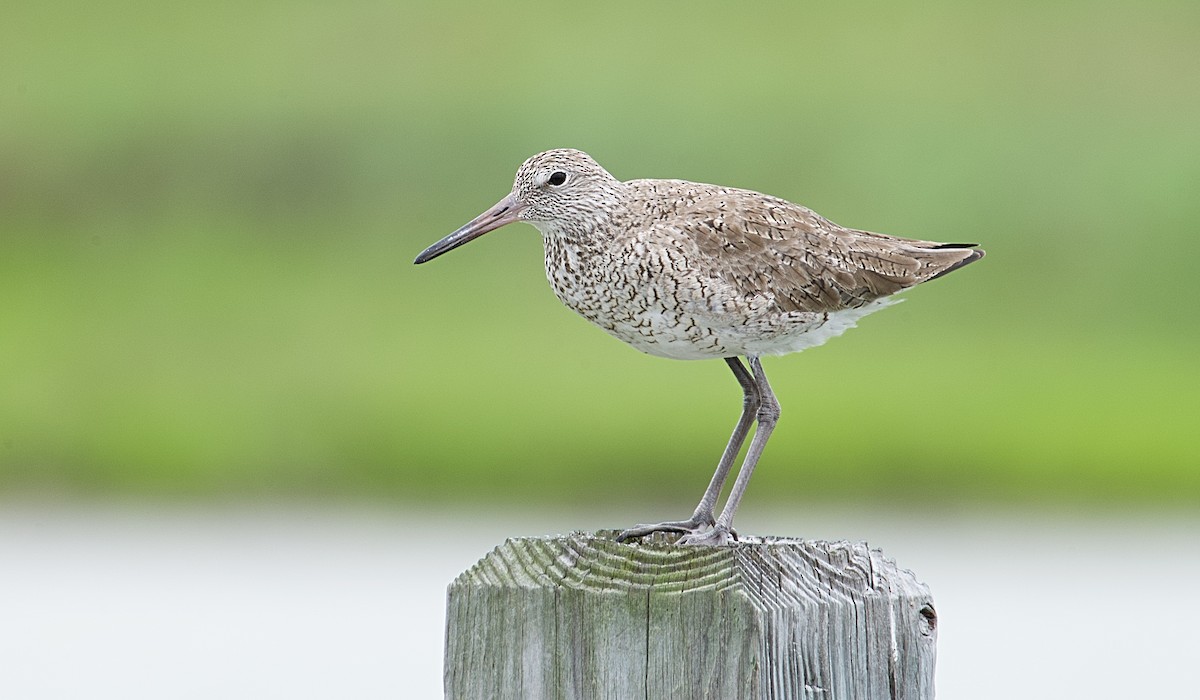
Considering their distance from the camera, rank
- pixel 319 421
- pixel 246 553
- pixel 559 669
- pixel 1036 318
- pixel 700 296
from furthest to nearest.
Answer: pixel 1036 318
pixel 319 421
pixel 246 553
pixel 700 296
pixel 559 669

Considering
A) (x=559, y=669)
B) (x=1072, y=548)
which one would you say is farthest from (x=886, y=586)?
(x=1072, y=548)

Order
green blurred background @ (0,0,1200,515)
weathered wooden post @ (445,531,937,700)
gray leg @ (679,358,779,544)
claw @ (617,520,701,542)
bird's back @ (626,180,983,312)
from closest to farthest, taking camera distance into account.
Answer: weathered wooden post @ (445,531,937,700)
claw @ (617,520,701,542)
gray leg @ (679,358,779,544)
bird's back @ (626,180,983,312)
green blurred background @ (0,0,1200,515)

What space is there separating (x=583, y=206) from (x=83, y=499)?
21.7ft

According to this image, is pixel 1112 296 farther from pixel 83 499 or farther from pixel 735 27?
pixel 83 499

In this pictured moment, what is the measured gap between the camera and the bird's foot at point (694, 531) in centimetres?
506

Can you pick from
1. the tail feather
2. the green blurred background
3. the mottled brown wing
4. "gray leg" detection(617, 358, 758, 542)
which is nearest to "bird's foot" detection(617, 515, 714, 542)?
"gray leg" detection(617, 358, 758, 542)

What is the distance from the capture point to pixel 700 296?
5.52 metres

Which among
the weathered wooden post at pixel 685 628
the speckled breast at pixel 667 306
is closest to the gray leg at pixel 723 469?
the speckled breast at pixel 667 306

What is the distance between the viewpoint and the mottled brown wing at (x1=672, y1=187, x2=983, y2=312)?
18.7 ft

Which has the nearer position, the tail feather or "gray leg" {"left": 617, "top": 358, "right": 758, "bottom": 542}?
"gray leg" {"left": 617, "top": 358, "right": 758, "bottom": 542}

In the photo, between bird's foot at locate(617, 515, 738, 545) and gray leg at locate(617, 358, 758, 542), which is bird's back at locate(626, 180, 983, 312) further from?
bird's foot at locate(617, 515, 738, 545)

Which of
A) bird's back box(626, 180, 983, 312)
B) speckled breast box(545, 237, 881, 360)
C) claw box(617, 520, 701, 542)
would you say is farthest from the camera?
bird's back box(626, 180, 983, 312)

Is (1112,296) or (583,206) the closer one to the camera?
(583,206)

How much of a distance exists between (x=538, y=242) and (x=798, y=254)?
7.05 meters
